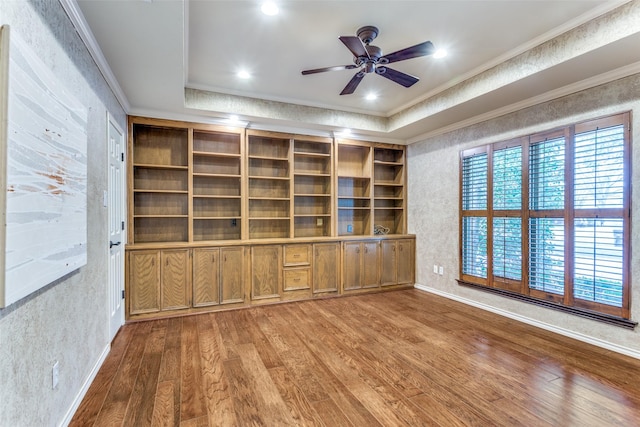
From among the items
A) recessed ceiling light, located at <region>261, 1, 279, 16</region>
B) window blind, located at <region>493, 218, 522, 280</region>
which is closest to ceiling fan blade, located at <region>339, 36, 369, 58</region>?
recessed ceiling light, located at <region>261, 1, 279, 16</region>

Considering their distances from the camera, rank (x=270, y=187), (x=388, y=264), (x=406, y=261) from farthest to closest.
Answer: (x=406, y=261)
(x=388, y=264)
(x=270, y=187)

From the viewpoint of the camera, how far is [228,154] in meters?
4.39

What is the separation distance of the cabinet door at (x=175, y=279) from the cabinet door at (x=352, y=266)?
228cm

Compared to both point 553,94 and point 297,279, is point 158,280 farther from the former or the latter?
point 553,94

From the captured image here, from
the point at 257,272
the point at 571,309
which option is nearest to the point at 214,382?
the point at 257,272

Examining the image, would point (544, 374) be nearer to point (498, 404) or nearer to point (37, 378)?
point (498, 404)

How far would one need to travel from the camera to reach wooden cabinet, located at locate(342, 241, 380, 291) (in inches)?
194

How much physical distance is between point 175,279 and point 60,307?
2.09 meters

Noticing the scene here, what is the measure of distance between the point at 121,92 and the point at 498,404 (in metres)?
4.39

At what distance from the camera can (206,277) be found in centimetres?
407

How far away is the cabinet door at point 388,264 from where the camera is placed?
5176 millimetres

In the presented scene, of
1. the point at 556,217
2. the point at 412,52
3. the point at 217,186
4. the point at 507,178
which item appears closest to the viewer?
the point at 412,52

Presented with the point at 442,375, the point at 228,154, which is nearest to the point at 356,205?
the point at 228,154

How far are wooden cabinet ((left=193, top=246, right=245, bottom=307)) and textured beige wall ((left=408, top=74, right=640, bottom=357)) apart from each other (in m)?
3.01
